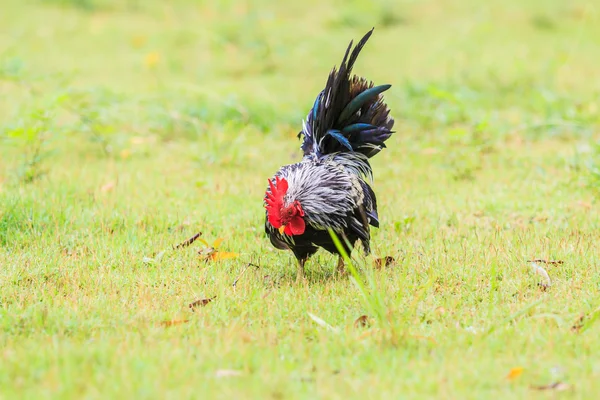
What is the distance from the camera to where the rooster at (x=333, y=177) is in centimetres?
456

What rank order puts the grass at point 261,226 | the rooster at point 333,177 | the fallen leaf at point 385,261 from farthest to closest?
the fallen leaf at point 385,261
the rooster at point 333,177
the grass at point 261,226

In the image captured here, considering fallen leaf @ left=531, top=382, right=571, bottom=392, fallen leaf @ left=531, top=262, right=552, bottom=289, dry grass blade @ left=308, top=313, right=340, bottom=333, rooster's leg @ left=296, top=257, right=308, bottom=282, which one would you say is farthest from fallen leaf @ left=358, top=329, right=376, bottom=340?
fallen leaf @ left=531, top=262, right=552, bottom=289

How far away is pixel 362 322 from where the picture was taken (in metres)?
4.07

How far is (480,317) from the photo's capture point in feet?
13.6

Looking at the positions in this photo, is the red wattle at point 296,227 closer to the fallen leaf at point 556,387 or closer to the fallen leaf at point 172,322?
the fallen leaf at point 172,322

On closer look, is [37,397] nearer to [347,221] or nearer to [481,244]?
[347,221]

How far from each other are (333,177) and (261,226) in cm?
139

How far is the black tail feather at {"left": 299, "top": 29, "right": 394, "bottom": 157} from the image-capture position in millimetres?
5027

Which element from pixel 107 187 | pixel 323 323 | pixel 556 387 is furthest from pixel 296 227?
pixel 107 187

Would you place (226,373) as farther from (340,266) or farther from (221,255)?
(221,255)

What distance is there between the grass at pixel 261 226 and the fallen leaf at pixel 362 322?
2 cm

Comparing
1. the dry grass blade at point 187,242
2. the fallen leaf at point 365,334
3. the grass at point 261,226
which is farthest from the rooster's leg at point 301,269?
the fallen leaf at point 365,334

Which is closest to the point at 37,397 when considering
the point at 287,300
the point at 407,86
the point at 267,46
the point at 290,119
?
→ the point at 287,300

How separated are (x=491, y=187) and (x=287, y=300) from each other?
347 cm
